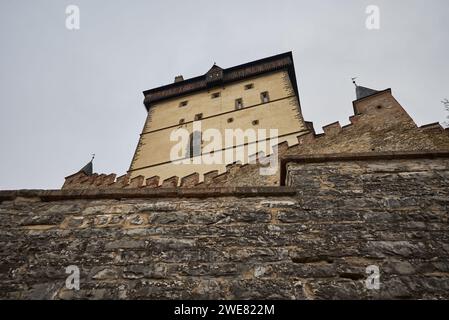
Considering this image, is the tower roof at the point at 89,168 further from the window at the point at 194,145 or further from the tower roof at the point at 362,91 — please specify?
the tower roof at the point at 362,91

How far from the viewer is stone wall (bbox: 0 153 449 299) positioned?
7.35 feet

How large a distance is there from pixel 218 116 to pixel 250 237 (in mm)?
19023

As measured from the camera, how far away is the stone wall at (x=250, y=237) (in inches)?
88.2

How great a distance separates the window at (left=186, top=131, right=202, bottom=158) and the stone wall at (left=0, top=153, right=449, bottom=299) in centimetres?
1532

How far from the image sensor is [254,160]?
11.2 meters

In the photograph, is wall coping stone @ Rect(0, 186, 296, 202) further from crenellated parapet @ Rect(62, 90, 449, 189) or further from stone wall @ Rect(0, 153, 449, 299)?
crenellated parapet @ Rect(62, 90, 449, 189)

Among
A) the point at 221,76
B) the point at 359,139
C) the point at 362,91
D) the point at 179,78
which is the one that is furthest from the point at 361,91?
the point at 179,78

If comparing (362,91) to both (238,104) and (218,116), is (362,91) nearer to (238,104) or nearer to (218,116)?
(238,104)

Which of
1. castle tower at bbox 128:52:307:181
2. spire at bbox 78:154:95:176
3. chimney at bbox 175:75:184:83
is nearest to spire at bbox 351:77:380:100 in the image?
castle tower at bbox 128:52:307:181

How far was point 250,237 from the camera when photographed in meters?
2.63
